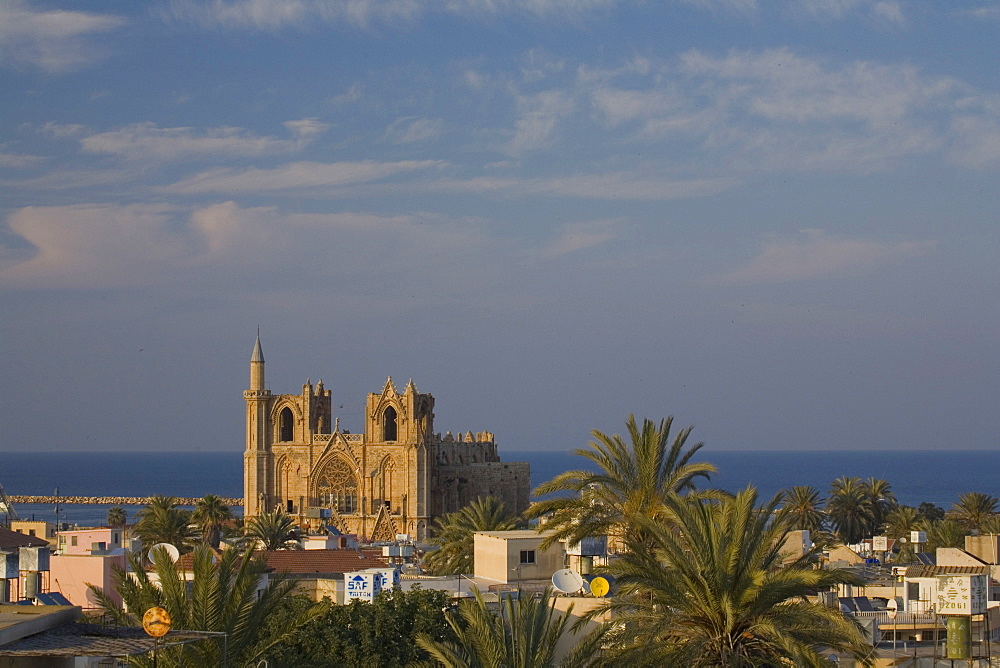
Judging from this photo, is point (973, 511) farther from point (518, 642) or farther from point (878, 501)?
point (518, 642)

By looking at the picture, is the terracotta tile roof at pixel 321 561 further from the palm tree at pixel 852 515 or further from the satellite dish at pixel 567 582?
the palm tree at pixel 852 515

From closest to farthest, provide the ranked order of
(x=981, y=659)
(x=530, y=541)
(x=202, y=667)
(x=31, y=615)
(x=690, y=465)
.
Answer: (x=31, y=615) → (x=202, y=667) → (x=981, y=659) → (x=690, y=465) → (x=530, y=541)

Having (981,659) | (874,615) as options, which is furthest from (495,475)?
(981,659)

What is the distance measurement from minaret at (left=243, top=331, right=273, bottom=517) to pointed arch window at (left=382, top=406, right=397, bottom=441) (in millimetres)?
7634

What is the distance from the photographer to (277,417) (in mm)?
93500

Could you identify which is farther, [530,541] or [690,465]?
[530,541]

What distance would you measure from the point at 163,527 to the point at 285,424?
37265mm

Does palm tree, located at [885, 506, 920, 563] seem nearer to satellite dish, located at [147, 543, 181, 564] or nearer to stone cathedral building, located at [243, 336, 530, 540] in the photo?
stone cathedral building, located at [243, 336, 530, 540]

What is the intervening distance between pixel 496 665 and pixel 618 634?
1987 millimetres

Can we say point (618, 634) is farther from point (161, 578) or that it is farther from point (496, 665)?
point (161, 578)

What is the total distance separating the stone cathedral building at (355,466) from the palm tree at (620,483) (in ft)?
199

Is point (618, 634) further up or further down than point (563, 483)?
further down

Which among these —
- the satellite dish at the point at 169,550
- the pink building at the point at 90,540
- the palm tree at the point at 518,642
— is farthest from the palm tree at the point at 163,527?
the palm tree at the point at 518,642

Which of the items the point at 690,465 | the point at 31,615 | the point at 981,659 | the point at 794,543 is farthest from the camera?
the point at 794,543
